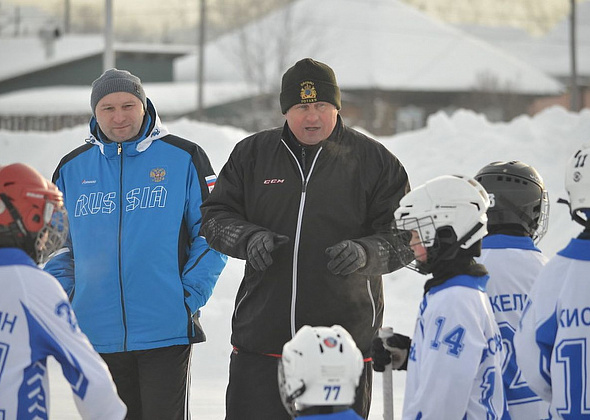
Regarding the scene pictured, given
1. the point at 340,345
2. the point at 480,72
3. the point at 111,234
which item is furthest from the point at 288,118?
the point at 480,72

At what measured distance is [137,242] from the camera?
16.7 feet

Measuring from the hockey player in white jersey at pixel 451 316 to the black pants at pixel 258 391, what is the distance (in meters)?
0.94

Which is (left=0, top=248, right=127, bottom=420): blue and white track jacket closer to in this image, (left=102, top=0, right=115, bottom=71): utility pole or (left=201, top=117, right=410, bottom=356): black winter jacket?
(left=201, top=117, right=410, bottom=356): black winter jacket

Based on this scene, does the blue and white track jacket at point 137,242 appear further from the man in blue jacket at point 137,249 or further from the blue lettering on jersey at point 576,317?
the blue lettering on jersey at point 576,317

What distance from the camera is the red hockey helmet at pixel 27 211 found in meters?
3.69

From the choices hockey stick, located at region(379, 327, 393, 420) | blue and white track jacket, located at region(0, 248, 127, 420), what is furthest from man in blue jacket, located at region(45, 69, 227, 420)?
blue and white track jacket, located at region(0, 248, 127, 420)

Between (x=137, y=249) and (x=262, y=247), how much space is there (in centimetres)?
85

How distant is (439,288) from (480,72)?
3980 centimetres

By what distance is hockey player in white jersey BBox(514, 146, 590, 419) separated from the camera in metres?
3.80

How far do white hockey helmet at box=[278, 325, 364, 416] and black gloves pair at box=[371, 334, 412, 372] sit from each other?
84cm

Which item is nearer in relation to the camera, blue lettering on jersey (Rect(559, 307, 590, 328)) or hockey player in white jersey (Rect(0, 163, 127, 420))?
hockey player in white jersey (Rect(0, 163, 127, 420))

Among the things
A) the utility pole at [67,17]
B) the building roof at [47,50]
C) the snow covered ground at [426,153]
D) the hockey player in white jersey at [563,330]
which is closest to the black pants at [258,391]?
the hockey player in white jersey at [563,330]

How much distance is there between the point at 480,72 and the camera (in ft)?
140

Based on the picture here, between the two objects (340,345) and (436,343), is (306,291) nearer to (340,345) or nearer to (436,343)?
(436,343)
